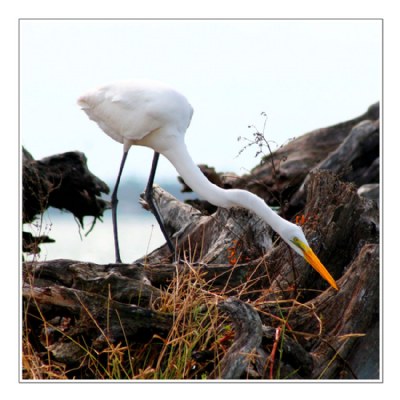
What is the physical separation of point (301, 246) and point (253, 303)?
0.59 metres

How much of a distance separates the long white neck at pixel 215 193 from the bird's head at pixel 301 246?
0.19 feet

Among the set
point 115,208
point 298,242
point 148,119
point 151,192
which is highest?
point 148,119

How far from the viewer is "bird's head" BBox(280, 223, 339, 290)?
5.15m

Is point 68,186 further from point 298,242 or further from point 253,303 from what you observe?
point 253,303

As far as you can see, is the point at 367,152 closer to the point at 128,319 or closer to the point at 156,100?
the point at 156,100

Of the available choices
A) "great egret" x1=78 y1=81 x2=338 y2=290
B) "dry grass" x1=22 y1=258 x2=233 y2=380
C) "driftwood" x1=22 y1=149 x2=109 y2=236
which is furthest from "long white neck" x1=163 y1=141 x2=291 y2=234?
"driftwood" x1=22 y1=149 x2=109 y2=236

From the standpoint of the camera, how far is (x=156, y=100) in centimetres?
632

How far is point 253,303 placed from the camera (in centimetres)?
486

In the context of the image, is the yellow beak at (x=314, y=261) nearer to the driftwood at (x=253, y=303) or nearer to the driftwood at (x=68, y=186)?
the driftwood at (x=253, y=303)

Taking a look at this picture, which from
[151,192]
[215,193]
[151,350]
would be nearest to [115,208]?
[151,192]

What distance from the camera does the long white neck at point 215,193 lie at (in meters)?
5.36

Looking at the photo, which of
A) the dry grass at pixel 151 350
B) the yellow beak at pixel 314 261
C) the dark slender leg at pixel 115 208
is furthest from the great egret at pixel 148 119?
the dry grass at pixel 151 350

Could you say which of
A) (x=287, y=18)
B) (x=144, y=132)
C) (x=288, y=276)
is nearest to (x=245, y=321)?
(x=288, y=276)

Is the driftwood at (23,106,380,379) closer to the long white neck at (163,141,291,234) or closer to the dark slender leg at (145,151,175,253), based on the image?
the long white neck at (163,141,291,234)
